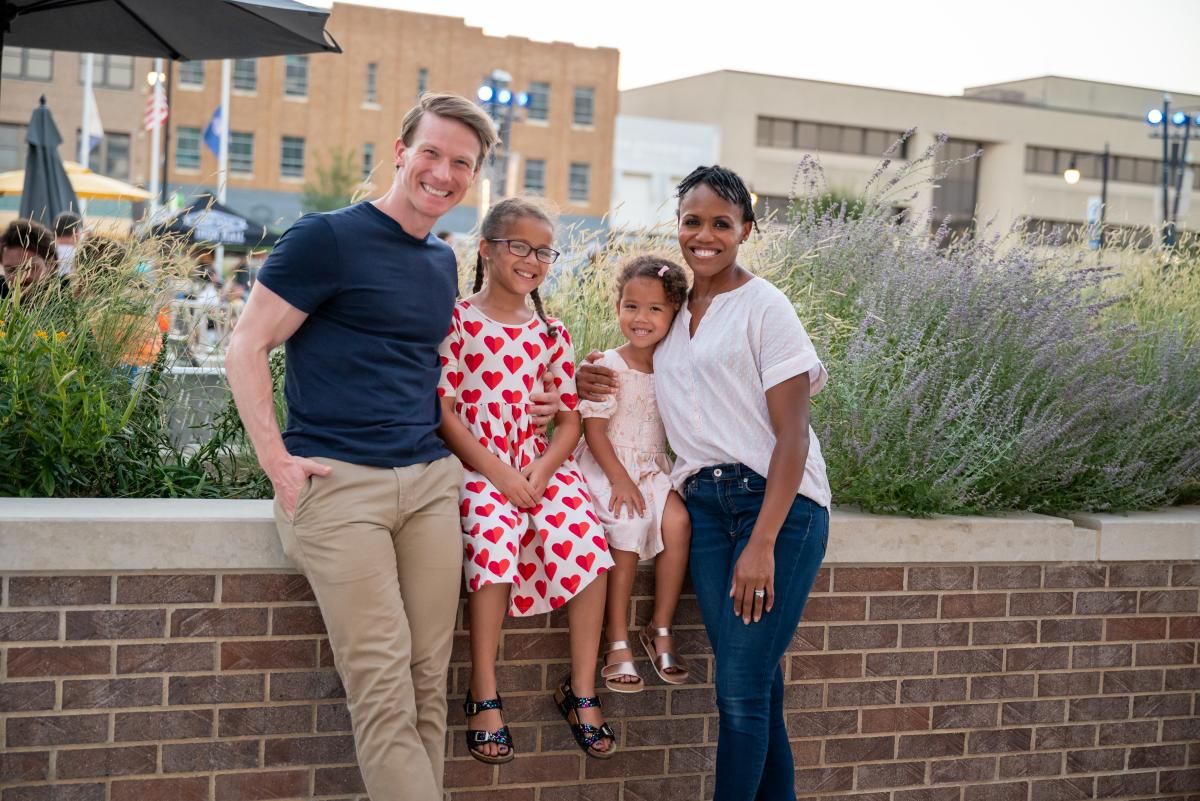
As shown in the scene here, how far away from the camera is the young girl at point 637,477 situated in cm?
361

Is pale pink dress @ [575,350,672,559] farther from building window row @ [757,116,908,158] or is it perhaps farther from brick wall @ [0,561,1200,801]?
building window row @ [757,116,908,158]

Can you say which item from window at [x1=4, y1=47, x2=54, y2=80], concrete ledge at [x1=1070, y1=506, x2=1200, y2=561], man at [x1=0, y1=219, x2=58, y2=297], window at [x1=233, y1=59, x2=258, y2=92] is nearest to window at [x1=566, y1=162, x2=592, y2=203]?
window at [x1=233, y1=59, x2=258, y2=92]

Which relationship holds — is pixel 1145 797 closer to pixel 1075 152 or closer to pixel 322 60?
pixel 322 60

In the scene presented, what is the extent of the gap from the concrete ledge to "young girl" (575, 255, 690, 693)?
1.66 meters

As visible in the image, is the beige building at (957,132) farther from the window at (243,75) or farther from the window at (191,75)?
the window at (191,75)

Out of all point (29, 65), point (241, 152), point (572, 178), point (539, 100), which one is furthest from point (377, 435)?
point (539, 100)

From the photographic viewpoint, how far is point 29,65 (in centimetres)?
4047

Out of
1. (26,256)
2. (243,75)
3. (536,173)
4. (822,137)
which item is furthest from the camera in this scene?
(822,137)

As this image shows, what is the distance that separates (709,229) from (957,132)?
6263 centimetres

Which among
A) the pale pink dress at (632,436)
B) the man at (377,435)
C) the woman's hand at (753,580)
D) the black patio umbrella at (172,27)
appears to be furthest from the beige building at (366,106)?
the woman's hand at (753,580)

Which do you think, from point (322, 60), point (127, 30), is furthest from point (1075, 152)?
point (127, 30)

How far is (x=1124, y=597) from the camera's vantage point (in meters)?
4.36

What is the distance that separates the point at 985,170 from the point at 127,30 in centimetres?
6106

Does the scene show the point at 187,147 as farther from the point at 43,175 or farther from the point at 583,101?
the point at 43,175
